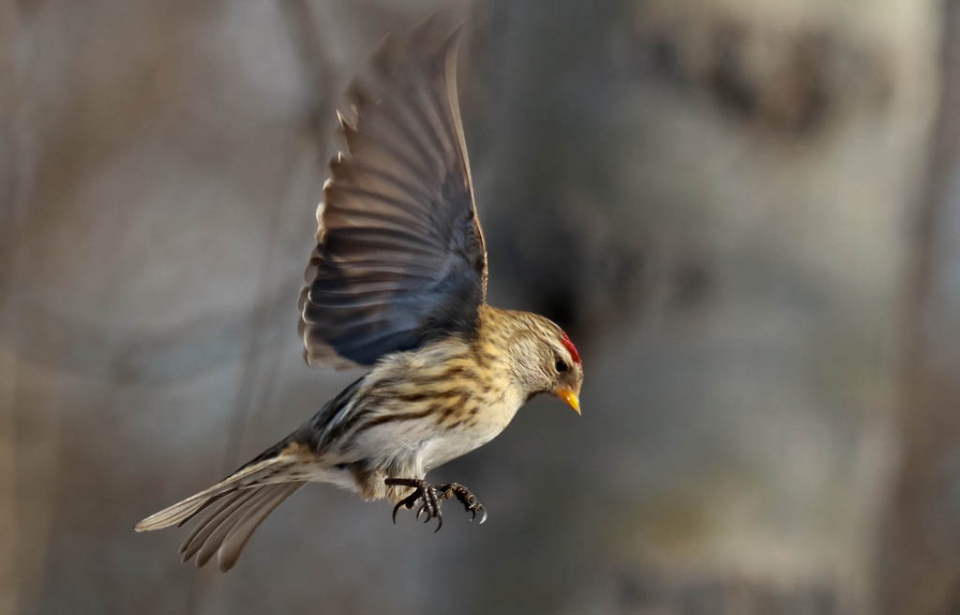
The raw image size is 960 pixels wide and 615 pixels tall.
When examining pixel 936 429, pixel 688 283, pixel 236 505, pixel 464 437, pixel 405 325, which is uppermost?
pixel 688 283

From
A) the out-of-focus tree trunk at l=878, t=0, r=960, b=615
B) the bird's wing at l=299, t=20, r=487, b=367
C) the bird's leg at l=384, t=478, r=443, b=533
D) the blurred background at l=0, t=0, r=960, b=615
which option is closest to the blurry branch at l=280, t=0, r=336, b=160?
the blurred background at l=0, t=0, r=960, b=615

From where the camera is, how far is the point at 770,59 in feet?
5.84

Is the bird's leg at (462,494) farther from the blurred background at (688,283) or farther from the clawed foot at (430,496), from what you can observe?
the blurred background at (688,283)

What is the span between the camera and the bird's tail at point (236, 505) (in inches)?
69.5

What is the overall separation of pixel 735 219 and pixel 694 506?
0.48m

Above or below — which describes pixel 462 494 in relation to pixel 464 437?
below

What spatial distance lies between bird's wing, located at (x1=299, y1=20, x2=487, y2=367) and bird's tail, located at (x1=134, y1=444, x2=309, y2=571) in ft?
0.68

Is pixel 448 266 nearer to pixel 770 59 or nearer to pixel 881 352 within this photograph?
pixel 770 59

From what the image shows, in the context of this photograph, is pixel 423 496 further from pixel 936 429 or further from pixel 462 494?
pixel 936 429

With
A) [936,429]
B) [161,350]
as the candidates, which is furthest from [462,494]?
[936,429]

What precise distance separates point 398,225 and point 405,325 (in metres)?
0.16

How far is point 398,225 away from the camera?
1.73m

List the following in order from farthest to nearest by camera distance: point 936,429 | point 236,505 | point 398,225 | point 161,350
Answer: point 936,429 → point 161,350 → point 236,505 → point 398,225

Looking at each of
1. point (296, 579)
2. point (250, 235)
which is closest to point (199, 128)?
point (250, 235)
